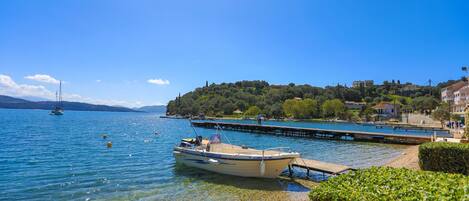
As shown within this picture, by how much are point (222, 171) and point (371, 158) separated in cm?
1439

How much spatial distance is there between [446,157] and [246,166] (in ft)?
30.1

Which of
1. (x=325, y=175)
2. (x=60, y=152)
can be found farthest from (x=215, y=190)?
(x=60, y=152)

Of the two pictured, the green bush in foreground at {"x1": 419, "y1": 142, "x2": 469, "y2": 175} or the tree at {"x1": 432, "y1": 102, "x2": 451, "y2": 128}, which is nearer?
A: the green bush in foreground at {"x1": 419, "y1": 142, "x2": 469, "y2": 175}

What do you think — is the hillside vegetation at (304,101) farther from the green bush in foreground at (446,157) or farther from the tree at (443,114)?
the green bush in foreground at (446,157)

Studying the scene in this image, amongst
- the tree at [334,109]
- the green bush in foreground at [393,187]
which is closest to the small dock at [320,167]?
the green bush in foreground at [393,187]

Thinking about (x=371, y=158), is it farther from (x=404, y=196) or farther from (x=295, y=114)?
(x=295, y=114)

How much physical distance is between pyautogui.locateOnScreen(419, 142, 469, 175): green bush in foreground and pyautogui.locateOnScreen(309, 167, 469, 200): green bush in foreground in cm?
729

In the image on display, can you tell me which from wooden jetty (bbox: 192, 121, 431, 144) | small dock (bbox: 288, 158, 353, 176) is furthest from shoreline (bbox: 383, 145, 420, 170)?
wooden jetty (bbox: 192, 121, 431, 144)

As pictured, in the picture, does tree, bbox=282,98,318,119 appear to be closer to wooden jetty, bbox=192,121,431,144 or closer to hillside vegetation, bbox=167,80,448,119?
hillside vegetation, bbox=167,80,448,119

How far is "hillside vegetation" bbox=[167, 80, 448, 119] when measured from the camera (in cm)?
13675

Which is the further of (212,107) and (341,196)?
(212,107)

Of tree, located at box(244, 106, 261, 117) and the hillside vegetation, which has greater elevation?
the hillside vegetation

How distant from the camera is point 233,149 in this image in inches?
791

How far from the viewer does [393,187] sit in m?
5.84
